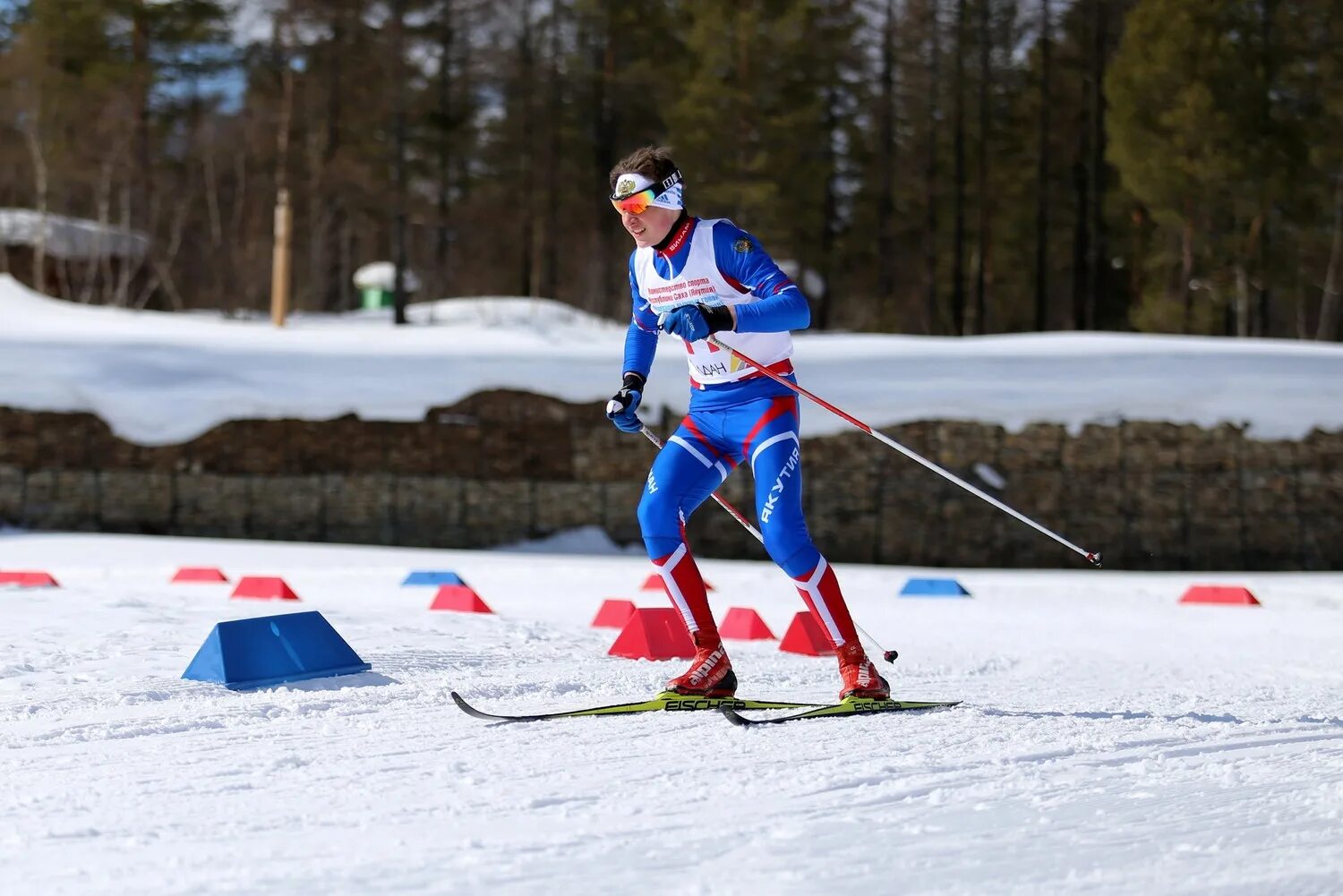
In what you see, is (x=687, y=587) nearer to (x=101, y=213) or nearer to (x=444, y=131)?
(x=444, y=131)

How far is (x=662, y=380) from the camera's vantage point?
13.4 metres

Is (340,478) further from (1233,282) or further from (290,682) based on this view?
(1233,282)

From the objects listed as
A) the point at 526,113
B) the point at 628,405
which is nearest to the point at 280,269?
the point at 526,113

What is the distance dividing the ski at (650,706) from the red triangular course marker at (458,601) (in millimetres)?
2851

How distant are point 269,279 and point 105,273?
3293 mm

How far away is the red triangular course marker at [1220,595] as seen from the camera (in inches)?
368

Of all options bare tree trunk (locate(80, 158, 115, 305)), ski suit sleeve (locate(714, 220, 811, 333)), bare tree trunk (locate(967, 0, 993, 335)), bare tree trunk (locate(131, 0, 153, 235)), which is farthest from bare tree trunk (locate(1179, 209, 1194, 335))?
ski suit sleeve (locate(714, 220, 811, 333))

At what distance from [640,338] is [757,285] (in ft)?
1.91

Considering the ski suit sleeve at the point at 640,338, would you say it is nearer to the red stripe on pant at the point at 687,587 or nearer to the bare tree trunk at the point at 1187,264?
the red stripe on pant at the point at 687,587

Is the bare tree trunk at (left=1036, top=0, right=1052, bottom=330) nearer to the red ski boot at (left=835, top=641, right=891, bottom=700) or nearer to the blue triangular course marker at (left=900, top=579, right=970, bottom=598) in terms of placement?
the blue triangular course marker at (left=900, top=579, right=970, bottom=598)

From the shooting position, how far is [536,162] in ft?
104

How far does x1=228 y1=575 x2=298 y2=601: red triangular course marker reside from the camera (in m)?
7.73

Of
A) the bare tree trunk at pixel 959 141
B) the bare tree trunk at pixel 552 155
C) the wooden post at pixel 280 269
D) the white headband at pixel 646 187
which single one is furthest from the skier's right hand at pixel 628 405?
the bare tree trunk at pixel 552 155

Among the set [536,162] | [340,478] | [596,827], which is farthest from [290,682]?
[536,162]
